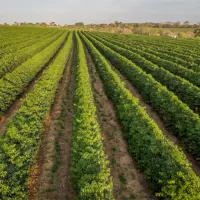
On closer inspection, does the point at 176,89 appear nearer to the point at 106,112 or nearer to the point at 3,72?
the point at 106,112

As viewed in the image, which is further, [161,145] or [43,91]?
[43,91]

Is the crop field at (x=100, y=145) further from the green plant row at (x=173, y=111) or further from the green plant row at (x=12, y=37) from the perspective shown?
the green plant row at (x=12, y=37)

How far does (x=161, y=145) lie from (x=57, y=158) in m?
4.36

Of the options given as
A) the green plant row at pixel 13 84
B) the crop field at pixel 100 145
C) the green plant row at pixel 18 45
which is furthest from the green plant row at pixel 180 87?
the green plant row at pixel 18 45

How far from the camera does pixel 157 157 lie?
816 centimetres

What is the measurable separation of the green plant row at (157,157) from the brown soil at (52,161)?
2.87 meters

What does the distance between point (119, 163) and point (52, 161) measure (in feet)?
9.19

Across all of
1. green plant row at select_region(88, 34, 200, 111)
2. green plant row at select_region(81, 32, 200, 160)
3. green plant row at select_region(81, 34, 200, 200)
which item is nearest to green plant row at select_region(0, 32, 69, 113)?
green plant row at select_region(81, 34, 200, 200)

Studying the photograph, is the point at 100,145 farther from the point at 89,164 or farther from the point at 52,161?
the point at 52,161

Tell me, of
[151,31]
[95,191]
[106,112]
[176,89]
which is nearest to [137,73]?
[176,89]

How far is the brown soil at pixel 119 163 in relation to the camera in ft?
26.5

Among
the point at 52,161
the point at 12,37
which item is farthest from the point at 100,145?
the point at 12,37

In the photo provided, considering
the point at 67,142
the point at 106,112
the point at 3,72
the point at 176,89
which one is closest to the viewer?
the point at 67,142

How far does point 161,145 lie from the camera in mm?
8297
